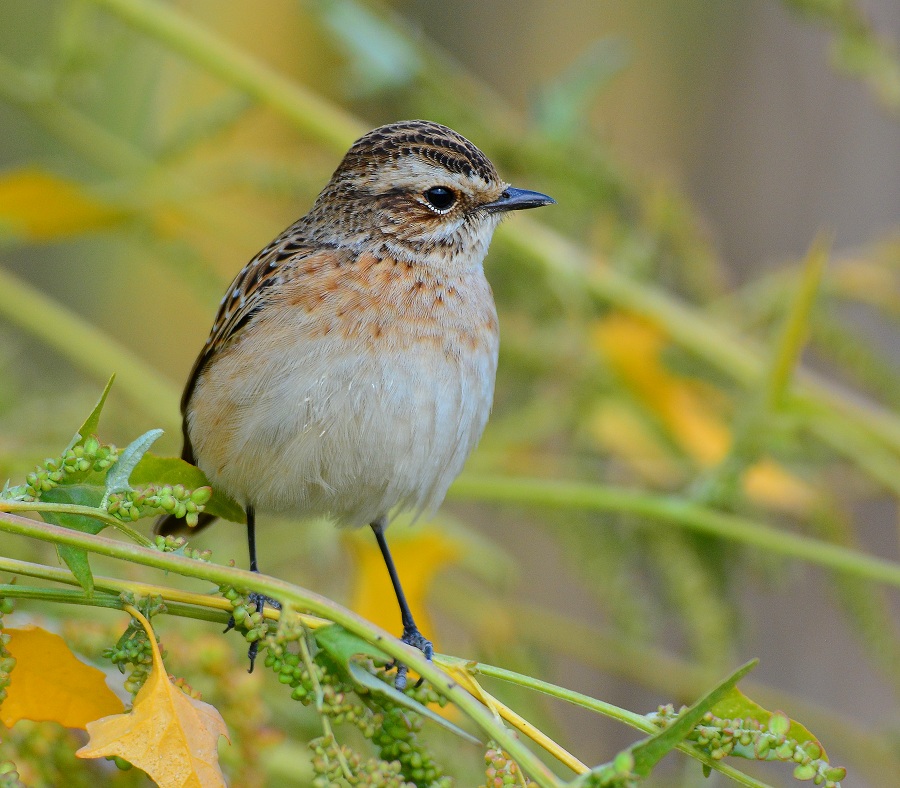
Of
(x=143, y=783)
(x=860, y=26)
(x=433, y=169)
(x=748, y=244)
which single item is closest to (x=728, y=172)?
(x=748, y=244)

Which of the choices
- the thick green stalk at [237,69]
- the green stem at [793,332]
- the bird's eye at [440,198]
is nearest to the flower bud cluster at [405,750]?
the green stem at [793,332]

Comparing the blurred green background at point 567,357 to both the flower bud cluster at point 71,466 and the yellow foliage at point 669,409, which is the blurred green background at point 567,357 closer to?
the yellow foliage at point 669,409

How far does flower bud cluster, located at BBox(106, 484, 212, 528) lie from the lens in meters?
1.57

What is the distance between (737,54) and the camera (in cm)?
972

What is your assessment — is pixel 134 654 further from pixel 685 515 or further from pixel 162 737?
pixel 685 515

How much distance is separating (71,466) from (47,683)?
372mm

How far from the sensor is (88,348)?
392 cm

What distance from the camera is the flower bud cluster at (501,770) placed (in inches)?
59.3

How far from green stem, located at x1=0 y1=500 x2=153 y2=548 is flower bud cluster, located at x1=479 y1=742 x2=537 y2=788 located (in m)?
0.55

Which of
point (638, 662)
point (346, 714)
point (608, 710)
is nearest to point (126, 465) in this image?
point (346, 714)

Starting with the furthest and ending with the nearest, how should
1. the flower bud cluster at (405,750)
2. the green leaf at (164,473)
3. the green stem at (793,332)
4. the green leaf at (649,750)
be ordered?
1. the green stem at (793,332)
2. the green leaf at (164,473)
3. the flower bud cluster at (405,750)
4. the green leaf at (649,750)

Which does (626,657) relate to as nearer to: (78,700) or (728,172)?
(78,700)

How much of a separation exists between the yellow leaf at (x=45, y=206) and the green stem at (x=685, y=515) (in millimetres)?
1495

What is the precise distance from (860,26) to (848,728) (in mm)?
2329
